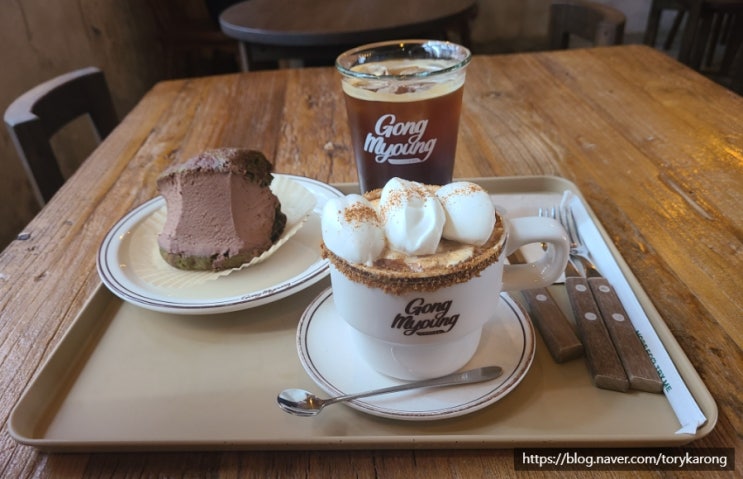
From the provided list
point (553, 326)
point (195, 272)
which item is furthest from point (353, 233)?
point (195, 272)

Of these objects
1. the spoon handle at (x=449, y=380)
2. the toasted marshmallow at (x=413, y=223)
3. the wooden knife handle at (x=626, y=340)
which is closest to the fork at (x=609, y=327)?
the wooden knife handle at (x=626, y=340)

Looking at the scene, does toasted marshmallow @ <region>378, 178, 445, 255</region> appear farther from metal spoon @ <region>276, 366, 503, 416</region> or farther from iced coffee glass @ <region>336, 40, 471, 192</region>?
iced coffee glass @ <region>336, 40, 471, 192</region>

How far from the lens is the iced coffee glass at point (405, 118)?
75cm

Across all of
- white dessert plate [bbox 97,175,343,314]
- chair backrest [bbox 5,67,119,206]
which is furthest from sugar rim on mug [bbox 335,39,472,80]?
chair backrest [bbox 5,67,119,206]

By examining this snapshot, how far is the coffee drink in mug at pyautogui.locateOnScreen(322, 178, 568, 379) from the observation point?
50cm

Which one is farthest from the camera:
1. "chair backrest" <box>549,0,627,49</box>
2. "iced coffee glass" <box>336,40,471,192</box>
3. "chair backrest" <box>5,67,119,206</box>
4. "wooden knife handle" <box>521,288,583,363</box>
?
"chair backrest" <box>549,0,627,49</box>

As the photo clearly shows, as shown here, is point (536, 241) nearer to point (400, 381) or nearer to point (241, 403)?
point (400, 381)

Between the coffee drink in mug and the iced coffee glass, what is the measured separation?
9.1 inches

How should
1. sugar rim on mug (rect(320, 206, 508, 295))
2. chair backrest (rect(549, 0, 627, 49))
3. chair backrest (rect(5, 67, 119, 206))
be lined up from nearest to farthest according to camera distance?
sugar rim on mug (rect(320, 206, 508, 295)) < chair backrest (rect(5, 67, 119, 206)) < chair backrest (rect(549, 0, 627, 49))

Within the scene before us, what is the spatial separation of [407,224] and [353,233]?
2.0 inches

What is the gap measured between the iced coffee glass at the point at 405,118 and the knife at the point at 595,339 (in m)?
0.26

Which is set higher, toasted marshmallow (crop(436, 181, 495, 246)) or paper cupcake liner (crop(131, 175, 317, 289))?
toasted marshmallow (crop(436, 181, 495, 246))

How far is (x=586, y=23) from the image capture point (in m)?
1.77

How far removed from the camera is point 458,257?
0.50m
